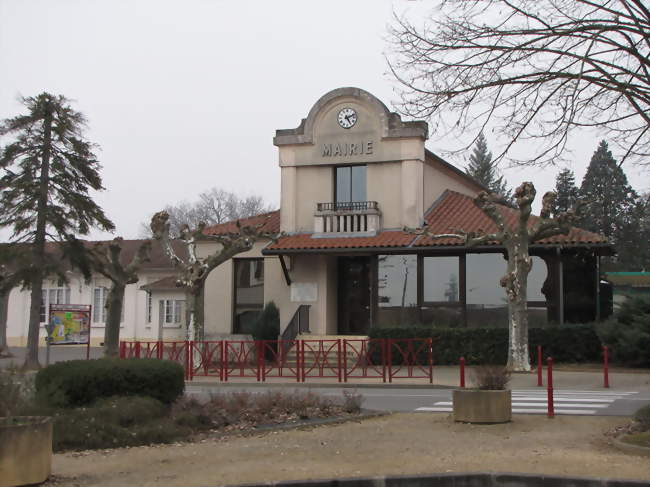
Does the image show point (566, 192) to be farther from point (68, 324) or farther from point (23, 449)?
point (23, 449)

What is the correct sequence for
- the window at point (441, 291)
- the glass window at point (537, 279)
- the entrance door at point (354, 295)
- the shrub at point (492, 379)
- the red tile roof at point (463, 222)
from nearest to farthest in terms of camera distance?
the shrub at point (492, 379), the red tile roof at point (463, 222), the glass window at point (537, 279), the window at point (441, 291), the entrance door at point (354, 295)

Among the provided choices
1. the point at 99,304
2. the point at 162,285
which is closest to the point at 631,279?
the point at 162,285

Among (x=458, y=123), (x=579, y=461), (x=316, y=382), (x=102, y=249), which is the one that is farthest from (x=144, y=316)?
(x=579, y=461)

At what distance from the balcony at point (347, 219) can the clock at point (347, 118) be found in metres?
2.89

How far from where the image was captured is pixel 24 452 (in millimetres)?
8133

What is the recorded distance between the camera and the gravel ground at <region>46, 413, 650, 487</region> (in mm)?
8656

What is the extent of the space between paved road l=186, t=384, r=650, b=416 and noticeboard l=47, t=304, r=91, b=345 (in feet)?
25.7

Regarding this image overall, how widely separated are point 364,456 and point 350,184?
21171mm

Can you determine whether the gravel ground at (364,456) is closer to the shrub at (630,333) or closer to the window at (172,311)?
the shrub at (630,333)

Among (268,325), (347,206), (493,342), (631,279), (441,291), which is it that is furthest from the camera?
(631,279)

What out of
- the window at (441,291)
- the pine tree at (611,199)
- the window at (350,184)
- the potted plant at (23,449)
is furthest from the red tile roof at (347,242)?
the pine tree at (611,199)

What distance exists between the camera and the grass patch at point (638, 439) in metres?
9.73

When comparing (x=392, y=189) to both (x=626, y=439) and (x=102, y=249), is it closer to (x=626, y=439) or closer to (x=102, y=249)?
(x=102, y=249)

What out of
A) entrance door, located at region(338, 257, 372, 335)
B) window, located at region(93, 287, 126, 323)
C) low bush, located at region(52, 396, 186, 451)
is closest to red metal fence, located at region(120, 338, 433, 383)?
entrance door, located at region(338, 257, 372, 335)
